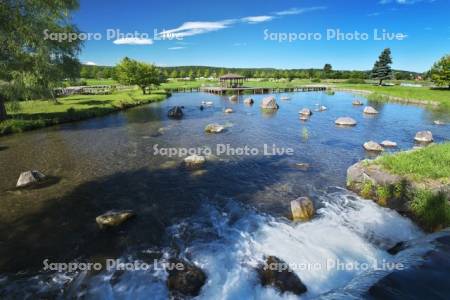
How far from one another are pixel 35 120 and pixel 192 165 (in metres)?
20.6

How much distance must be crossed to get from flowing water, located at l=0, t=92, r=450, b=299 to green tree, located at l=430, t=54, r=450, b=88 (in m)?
53.6

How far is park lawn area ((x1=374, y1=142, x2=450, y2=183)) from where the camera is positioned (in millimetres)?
10867

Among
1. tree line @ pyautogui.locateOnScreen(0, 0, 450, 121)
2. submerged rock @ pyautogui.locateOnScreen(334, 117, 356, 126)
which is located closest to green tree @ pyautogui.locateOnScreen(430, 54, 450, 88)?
submerged rock @ pyautogui.locateOnScreen(334, 117, 356, 126)

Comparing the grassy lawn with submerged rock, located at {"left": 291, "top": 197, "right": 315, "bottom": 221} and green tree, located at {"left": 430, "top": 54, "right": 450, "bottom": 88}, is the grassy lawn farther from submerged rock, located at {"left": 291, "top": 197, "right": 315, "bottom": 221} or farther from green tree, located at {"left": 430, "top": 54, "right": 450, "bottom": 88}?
green tree, located at {"left": 430, "top": 54, "right": 450, "bottom": 88}

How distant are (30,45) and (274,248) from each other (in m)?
28.7

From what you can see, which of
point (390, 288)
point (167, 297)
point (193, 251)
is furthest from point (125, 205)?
point (390, 288)

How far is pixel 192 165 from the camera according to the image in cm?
1667

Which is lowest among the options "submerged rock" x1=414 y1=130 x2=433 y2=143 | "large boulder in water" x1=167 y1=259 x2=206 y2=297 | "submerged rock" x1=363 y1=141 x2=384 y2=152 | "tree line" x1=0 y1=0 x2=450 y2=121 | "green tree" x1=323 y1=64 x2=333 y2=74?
"large boulder in water" x1=167 y1=259 x2=206 y2=297

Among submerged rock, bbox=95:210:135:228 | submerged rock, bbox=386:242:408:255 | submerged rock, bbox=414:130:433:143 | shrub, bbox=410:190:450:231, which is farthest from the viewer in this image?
submerged rock, bbox=414:130:433:143

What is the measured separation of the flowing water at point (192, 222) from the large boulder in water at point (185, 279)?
0.20 meters

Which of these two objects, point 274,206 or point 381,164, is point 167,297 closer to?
point 274,206

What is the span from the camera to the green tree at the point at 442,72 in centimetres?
5909

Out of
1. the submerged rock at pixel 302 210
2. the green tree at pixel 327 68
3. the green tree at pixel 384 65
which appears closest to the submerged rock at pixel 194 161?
the submerged rock at pixel 302 210

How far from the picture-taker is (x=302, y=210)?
1057cm
